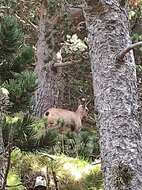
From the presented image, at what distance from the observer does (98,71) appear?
13.1 feet

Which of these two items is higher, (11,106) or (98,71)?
(98,71)

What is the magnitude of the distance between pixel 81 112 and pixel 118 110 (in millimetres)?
10102

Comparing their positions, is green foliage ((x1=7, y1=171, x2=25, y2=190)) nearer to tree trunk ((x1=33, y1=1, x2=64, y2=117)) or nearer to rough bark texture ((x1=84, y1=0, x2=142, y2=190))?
rough bark texture ((x1=84, y1=0, x2=142, y2=190))

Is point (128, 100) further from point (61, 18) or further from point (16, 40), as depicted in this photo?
point (61, 18)

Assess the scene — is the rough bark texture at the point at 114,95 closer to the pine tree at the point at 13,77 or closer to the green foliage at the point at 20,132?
the pine tree at the point at 13,77

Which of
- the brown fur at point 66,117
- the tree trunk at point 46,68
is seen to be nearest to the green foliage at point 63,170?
the brown fur at point 66,117

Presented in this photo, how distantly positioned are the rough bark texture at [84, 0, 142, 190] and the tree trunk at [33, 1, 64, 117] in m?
9.11

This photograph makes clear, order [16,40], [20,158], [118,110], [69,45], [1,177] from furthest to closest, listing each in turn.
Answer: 1. [69,45]
2. [20,158]
3. [16,40]
4. [1,177]
5. [118,110]

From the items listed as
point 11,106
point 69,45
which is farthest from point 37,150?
point 69,45

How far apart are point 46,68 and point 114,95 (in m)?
9.68

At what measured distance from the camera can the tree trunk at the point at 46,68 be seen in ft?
43.4

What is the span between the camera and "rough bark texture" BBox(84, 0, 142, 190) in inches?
142

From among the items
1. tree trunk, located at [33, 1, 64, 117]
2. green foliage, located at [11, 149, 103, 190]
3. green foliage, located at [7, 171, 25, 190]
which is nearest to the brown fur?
tree trunk, located at [33, 1, 64, 117]

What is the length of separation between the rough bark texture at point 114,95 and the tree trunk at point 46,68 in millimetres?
9111
